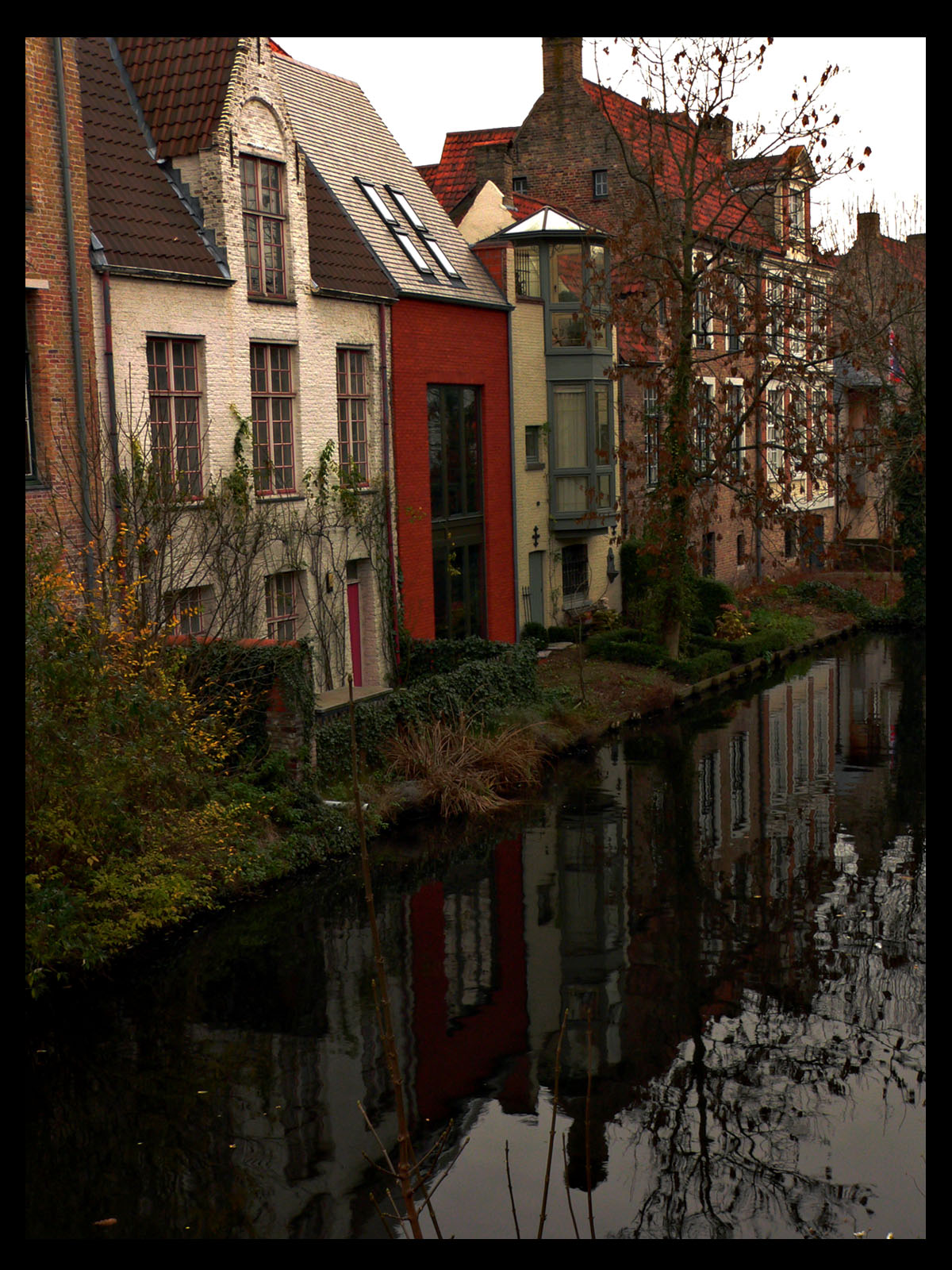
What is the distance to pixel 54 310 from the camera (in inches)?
620

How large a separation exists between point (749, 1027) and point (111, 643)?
772cm

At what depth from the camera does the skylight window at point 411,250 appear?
80.5 ft

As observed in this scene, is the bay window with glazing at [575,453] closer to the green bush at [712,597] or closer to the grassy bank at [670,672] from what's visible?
the grassy bank at [670,672]

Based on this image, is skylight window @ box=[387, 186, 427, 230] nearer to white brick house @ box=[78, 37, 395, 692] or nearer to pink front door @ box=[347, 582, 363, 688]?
white brick house @ box=[78, 37, 395, 692]

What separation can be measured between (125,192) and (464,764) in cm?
982

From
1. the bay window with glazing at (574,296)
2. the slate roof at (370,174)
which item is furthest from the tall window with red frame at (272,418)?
the bay window with glazing at (574,296)

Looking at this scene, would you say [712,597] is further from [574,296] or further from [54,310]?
[54,310]

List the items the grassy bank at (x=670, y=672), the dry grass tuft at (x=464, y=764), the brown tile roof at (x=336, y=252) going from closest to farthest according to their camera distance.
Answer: the dry grass tuft at (x=464, y=764) → the brown tile roof at (x=336, y=252) → the grassy bank at (x=670, y=672)

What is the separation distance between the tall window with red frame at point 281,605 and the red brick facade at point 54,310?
4.55 meters

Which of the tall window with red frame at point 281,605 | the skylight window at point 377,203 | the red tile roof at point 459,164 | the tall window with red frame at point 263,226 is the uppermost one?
the red tile roof at point 459,164

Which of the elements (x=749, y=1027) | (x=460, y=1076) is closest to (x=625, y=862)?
(x=749, y=1027)

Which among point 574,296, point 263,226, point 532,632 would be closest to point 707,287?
point 574,296
